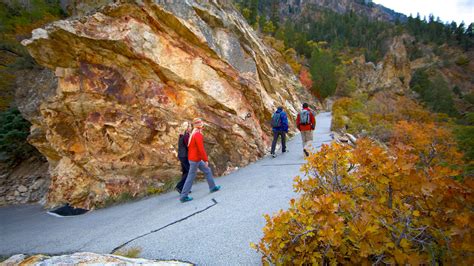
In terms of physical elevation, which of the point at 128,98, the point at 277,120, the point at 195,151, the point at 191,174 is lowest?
the point at 191,174

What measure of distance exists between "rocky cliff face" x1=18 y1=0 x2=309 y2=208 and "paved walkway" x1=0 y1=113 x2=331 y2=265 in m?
1.20

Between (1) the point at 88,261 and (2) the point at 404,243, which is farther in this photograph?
(1) the point at 88,261

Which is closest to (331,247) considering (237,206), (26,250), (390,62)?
(237,206)

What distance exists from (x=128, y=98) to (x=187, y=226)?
17.7 ft

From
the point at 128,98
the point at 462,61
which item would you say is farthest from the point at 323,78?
the point at 462,61

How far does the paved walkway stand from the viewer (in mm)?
3129

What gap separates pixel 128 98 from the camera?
24.3ft

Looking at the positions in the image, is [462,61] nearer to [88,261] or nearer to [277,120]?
[277,120]

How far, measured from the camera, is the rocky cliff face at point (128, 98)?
7098 mm

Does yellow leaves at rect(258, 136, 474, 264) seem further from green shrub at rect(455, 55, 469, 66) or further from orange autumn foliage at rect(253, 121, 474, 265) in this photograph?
green shrub at rect(455, 55, 469, 66)

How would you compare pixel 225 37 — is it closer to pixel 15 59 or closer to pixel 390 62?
pixel 15 59

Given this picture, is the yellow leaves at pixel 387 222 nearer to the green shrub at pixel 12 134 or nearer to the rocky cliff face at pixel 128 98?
the rocky cliff face at pixel 128 98

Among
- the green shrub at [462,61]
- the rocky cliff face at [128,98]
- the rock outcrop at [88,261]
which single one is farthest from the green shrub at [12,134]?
the green shrub at [462,61]

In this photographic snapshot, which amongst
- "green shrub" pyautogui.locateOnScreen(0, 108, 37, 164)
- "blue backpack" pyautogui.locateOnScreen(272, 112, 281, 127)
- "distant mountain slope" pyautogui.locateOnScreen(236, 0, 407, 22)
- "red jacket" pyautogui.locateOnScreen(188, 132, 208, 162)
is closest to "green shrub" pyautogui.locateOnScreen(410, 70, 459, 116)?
"blue backpack" pyautogui.locateOnScreen(272, 112, 281, 127)
